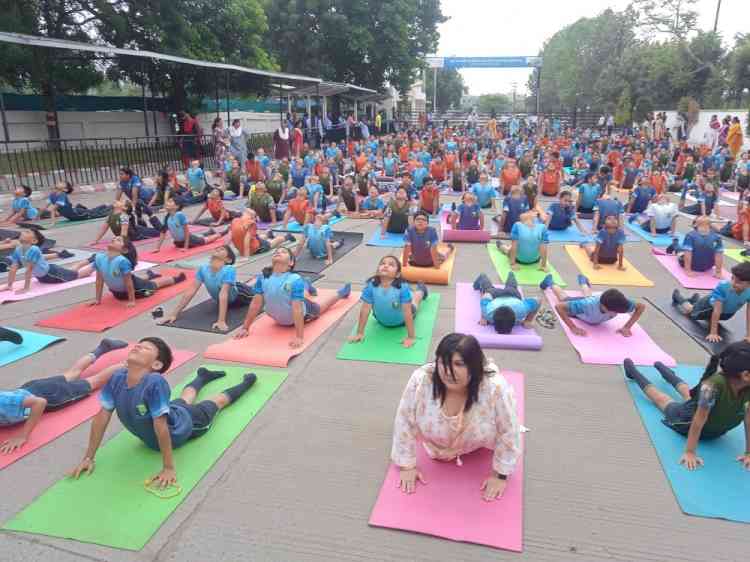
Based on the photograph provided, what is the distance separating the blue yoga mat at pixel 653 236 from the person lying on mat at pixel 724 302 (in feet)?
14.2

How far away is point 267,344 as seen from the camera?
5.66m

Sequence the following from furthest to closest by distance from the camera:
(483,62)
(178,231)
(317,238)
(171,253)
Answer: (483,62)
(178,231)
(171,253)
(317,238)

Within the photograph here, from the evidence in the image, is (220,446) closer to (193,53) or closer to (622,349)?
(622,349)

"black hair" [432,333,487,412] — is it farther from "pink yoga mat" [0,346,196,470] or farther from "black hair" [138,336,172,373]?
"pink yoga mat" [0,346,196,470]

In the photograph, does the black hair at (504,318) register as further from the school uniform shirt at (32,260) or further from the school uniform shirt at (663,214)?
the school uniform shirt at (663,214)

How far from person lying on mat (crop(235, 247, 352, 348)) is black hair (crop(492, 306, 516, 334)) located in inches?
81.5

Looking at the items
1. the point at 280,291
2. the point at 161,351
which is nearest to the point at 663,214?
the point at 280,291

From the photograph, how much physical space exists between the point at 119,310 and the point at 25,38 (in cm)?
895

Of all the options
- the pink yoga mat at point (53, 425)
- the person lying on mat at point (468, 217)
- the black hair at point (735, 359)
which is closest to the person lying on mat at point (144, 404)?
the pink yoga mat at point (53, 425)

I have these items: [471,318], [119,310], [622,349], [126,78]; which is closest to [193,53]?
[126,78]

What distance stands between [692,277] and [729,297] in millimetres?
2511

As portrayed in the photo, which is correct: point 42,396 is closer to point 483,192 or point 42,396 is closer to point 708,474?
point 708,474

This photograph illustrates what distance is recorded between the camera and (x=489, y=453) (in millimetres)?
3762

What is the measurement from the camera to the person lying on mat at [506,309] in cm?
577
